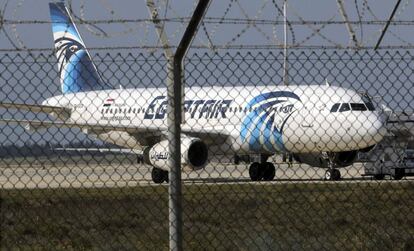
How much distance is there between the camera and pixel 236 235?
12742 mm

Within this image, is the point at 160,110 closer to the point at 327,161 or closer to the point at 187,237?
the point at 327,161

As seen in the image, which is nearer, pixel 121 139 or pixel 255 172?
pixel 255 172

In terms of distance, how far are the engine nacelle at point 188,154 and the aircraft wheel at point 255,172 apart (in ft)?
7.32

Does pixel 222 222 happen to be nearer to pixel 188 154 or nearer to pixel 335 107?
pixel 188 154

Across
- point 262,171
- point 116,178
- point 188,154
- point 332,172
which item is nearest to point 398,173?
point 332,172

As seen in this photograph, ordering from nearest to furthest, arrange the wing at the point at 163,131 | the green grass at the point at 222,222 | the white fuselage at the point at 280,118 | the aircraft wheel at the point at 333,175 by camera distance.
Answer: the green grass at the point at 222,222 < the white fuselage at the point at 280,118 < the aircraft wheel at the point at 333,175 < the wing at the point at 163,131

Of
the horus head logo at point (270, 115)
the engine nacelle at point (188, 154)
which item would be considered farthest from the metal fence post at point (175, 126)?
the horus head logo at point (270, 115)

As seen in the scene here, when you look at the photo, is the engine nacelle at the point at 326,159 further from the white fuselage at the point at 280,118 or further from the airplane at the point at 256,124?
the white fuselage at the point at 280,118

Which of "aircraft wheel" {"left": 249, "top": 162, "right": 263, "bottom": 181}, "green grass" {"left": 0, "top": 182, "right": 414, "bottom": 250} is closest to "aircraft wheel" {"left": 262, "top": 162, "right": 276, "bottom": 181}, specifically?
"aircraft wheel" {"left": 249, "top": 162, "right": 263, "bottom": 181}

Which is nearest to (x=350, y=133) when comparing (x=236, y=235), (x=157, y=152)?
(x=157, y=152)

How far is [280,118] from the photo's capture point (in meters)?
30.2

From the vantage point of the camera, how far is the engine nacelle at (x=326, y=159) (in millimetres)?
32438

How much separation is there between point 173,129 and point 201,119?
25.1 metres

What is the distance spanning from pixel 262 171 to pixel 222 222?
18.0 metres
